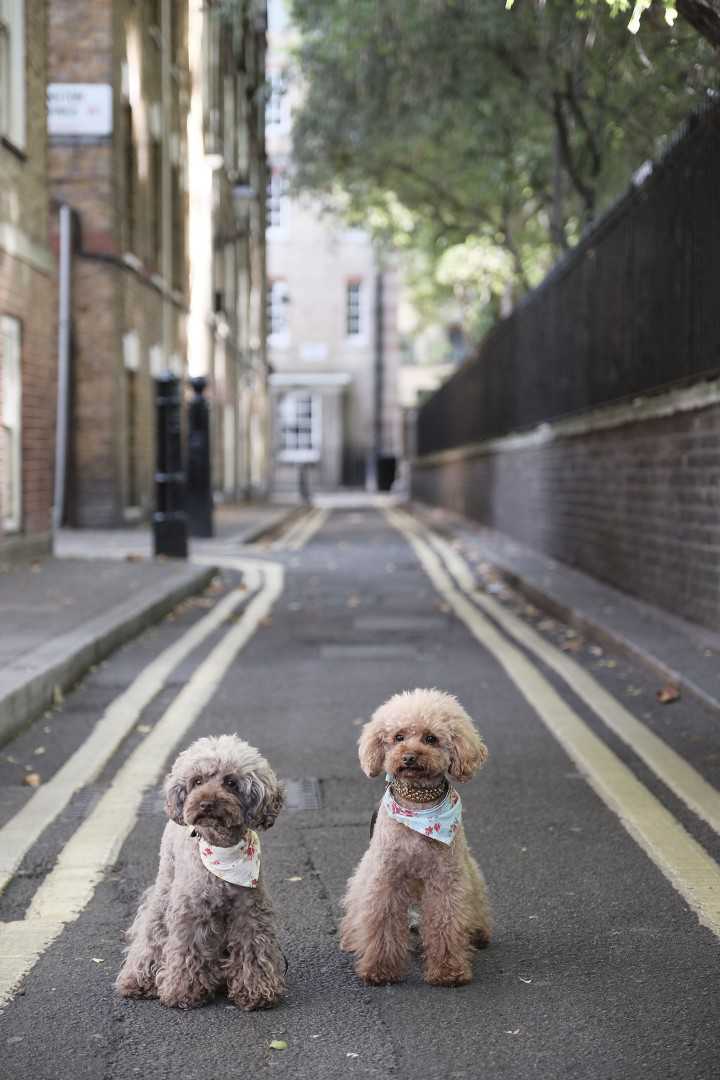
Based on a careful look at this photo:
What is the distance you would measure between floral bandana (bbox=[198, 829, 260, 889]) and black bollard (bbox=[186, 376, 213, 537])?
1857 cm

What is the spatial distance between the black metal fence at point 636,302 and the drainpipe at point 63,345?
6.88 m

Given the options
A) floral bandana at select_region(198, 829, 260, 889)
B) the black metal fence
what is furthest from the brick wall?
floral bandana at select_region(198, 829, 260, 889)

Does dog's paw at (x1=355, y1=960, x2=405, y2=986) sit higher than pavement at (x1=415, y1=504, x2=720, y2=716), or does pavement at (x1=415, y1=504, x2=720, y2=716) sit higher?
pavement at (x1=415, y1=504, x2=720, y2=716)

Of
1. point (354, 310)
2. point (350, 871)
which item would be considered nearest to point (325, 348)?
point (354, 310)

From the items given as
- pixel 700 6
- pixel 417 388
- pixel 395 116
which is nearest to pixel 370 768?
pixel 700 6

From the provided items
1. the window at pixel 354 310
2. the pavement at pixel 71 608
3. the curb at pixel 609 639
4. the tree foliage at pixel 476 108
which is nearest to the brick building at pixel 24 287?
the pavement at pixel 71 608

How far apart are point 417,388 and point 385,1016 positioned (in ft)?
255

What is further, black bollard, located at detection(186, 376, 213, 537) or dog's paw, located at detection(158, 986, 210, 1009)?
black bollard, located at detection(186, 376, 213, 537)

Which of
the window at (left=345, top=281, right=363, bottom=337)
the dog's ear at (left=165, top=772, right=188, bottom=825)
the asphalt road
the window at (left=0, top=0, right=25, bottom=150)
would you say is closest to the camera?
the asphalt road

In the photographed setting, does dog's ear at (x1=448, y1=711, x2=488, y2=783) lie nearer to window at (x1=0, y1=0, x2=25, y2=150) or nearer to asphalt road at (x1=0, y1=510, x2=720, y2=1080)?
asphalt road at (x1=0, y1=510, x2=720, y2=1080)

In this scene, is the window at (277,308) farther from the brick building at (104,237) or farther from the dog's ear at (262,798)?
the dog's ear at (262,798)

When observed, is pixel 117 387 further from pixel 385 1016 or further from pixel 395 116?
pixel 385 1016

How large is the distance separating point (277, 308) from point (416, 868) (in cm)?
5792

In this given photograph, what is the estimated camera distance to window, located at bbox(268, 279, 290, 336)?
60.1 m
